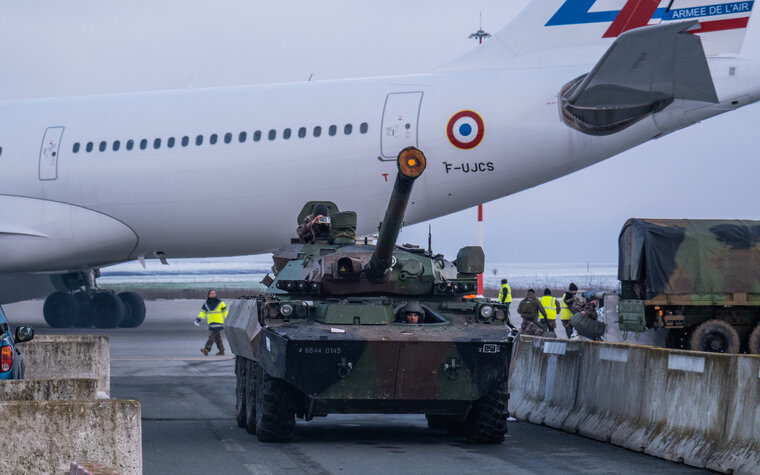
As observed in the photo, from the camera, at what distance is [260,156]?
2259cm

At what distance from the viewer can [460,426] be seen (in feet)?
39.5

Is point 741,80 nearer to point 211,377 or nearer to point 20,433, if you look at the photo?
point 211,377

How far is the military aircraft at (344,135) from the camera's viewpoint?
20.5m

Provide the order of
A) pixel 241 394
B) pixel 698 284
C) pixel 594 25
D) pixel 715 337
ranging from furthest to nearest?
pixel 594 25 < pixel 698 284 < pixel 715 337 < pixel 241 394

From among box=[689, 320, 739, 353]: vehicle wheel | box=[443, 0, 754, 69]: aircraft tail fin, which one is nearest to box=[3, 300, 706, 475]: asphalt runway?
box=[689, 320, 739, 353]: vehicle wheel

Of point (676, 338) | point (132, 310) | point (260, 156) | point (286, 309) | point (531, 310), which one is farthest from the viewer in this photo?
point (132, 310)

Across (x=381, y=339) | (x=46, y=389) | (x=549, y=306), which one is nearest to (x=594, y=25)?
(x=549, y=306)

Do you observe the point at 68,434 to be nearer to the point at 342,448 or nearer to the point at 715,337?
the point at 342,448

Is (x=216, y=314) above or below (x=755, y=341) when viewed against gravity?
below

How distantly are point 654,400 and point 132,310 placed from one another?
24266 millimetres

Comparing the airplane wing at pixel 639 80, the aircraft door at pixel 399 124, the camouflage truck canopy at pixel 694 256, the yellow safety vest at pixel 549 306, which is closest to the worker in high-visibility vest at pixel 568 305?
the yellow safety vest at pixel 549 306

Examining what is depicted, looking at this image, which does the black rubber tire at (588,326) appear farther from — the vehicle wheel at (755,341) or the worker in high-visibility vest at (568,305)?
the worker in high-visibility vest at (568,305)

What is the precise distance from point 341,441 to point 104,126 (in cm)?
1434

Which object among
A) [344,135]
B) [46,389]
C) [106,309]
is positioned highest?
[344,135]
